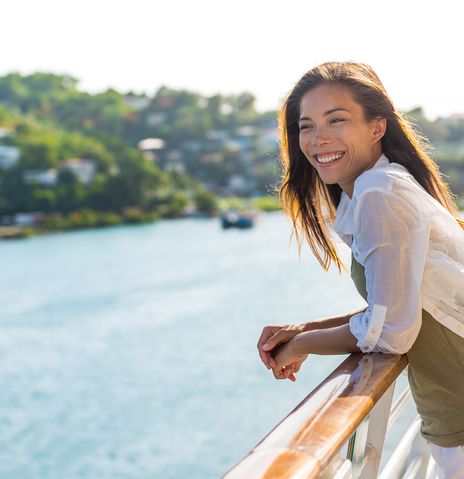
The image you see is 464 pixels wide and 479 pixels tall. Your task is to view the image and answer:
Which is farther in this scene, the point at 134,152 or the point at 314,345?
the point at 134,152

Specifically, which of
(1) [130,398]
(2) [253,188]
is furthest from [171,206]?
(1) [130,398]

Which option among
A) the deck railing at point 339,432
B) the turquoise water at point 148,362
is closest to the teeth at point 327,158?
the deck railing at point 339,432

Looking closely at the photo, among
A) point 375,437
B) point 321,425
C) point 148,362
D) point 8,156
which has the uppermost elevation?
point 321,425

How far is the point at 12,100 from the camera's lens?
59.3 m

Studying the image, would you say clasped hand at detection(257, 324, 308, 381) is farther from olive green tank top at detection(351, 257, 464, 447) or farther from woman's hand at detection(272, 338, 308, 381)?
olive green tank top at detection(351, 257, 464, 447)

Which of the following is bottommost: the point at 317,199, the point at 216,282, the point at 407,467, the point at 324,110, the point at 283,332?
the point at 216,282

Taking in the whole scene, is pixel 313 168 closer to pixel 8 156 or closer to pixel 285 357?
pixel 285 357

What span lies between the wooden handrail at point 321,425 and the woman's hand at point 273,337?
0.14 metres

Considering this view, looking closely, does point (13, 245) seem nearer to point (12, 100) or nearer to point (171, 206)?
point (171, 206)

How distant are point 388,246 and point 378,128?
0.19m

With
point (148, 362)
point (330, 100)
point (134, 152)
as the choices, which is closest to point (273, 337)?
point (330, 100)

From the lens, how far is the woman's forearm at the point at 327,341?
0.81 meters

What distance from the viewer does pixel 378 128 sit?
888 millimetres

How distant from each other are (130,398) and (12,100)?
50.0 m
